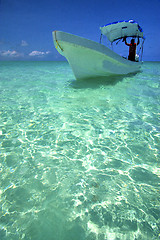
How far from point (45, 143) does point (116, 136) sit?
175 centimetres

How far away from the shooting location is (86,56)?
8.19 meters

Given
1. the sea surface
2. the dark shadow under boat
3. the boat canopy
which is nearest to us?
the sea surface

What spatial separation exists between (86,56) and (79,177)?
748 cm

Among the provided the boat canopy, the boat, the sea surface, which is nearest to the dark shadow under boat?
the boat

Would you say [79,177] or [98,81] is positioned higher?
[98,81]

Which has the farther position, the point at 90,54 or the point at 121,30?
the point at 121,30

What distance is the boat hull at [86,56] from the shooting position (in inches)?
288

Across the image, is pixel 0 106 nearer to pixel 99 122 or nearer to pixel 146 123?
pixel 99 122

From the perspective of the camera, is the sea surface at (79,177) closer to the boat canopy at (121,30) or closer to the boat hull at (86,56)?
the boat hull at (86,56)

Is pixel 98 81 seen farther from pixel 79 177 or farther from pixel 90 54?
pixel 79 177

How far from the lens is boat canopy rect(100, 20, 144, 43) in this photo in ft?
37.1

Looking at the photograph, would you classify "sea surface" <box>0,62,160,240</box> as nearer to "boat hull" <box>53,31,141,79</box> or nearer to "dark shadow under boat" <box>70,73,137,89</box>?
"boat hull" <box>53,31,141,79</box>

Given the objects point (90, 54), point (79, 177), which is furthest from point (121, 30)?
point (79, 177)

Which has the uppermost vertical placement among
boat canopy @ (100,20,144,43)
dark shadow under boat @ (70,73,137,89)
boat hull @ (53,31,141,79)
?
boat canopy @ (100,20,144,43)
